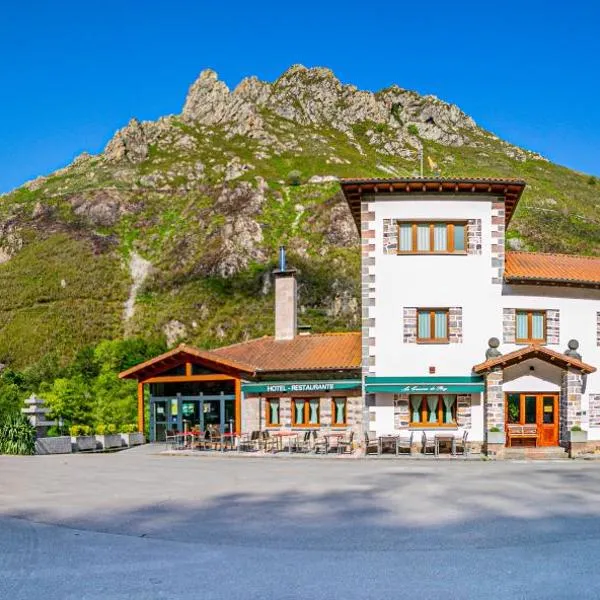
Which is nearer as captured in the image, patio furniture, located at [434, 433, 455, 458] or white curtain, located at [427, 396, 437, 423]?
patio furniture, located at [434, 433, 455, 458]

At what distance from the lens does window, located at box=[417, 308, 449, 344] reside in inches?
1032

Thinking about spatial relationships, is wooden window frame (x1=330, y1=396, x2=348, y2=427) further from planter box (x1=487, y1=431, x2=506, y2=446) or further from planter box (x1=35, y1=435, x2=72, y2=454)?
planter box (x1=35, y1=435, x2=72, y2=454)

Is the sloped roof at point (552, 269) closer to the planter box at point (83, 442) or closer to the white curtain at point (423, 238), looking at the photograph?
the white curtain at point (423, 238)

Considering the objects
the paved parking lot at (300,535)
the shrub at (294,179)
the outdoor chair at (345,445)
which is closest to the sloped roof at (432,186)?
the outdoor chair at (345,445)

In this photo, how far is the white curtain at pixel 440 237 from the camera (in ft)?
86.6

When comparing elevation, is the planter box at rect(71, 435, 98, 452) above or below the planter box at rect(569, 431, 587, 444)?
below

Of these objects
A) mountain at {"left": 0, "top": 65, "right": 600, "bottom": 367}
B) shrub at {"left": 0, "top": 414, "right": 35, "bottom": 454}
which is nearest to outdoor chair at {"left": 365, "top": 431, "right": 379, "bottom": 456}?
shrub at {"left": 0, "top": 414, "right": 35, "bottom": 454}

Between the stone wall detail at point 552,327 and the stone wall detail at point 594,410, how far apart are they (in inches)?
90.0

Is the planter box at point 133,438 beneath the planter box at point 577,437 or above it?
beneath

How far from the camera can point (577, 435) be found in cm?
2436

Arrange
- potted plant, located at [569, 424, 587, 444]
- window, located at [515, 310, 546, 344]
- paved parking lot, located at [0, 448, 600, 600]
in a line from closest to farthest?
paved parking lot, located at [0, 448, 600, 600] → potted plant, located at [569, 424, 587, 444] → window, located at [515, 310, 546, 344]

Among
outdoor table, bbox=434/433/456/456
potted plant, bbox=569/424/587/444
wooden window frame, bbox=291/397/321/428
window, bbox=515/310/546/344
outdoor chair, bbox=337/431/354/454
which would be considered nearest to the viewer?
potted plant, bbox=569/424/587/444

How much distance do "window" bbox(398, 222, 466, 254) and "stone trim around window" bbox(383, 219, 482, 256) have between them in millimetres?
158

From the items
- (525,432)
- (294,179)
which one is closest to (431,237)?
(525,432)
